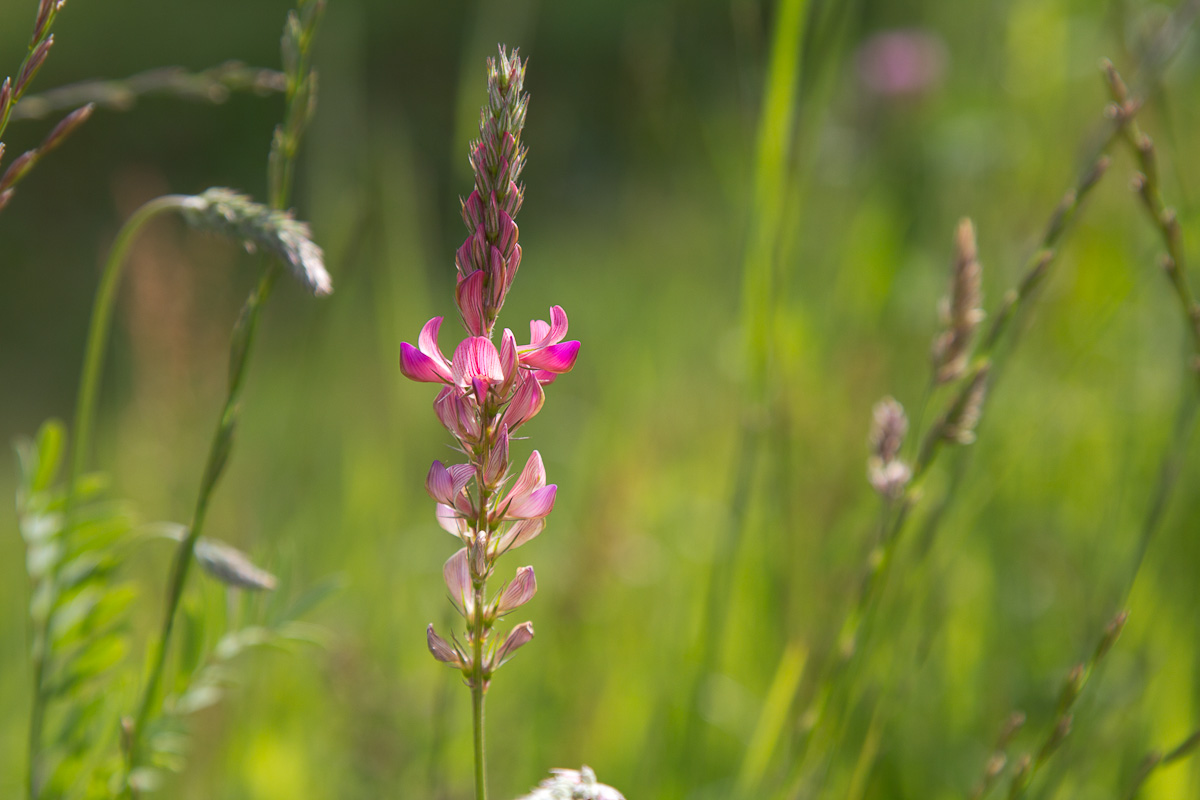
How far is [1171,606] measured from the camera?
1.33 m

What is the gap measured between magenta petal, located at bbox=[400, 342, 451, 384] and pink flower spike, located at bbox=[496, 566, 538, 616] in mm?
106

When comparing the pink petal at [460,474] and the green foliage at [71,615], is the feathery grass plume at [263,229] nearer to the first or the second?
the pink petal at [460,474]

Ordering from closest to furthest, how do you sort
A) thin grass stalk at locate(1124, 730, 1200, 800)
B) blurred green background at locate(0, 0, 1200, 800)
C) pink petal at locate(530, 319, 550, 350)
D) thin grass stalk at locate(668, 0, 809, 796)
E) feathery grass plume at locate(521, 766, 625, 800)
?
feathery grass plume at locate(521, 766, 625, 800) → pink petal at locate(530, 319, 550, 350) → thin grass stalk at locate(1124, 730, 1200, 800) → thin grass stalk at locate(668, 0, 809, 796) → blurred green background at locate(0, 0, 1200, 800)

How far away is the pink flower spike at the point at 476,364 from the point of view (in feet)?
1.39

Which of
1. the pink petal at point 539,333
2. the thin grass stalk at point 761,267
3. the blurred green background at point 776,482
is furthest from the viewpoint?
the blurred green background at point 776,482

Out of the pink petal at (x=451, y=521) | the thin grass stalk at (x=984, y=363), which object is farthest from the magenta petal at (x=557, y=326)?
the thin grass stalk at (x=984, y=363)

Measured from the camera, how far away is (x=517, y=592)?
461 millimetres

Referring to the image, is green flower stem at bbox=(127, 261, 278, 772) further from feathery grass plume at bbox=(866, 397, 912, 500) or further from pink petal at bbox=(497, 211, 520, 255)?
feathery grass plume at bbox=(866, 397, 912, 500)

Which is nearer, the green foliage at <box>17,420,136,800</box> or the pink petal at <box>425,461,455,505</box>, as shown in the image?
the pink petal at <box>425,461,455,505</box>

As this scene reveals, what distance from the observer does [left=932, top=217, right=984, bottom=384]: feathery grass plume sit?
691 mm

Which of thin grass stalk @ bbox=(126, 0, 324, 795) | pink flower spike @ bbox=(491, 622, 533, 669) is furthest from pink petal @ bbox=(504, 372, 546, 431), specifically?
thin grass stalk @ bbox=(126, 0, 324, 795)

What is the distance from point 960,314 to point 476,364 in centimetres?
43

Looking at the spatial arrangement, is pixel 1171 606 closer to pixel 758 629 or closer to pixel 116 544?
pixel 758 629

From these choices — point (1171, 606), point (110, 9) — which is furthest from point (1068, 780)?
point (110, 9)
